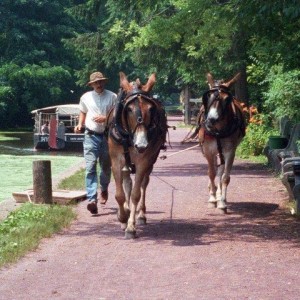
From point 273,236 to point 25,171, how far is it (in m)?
16.3

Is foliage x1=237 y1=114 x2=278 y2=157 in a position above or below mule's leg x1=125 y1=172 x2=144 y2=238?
below

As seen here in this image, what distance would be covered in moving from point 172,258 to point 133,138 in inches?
84.3

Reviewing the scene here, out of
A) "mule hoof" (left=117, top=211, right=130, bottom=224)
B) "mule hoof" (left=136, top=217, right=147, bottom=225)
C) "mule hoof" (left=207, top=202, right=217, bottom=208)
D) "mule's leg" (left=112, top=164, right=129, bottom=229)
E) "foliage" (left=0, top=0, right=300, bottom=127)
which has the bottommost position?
"mule hoof" (left=207, top=202, right=217, bottom=208)

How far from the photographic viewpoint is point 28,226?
1257 centimetres

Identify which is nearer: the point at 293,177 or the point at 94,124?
the point at 94,124

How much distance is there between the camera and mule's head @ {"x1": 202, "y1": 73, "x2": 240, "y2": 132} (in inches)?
582

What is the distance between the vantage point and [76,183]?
19.8m

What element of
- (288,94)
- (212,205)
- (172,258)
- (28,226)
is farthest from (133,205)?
(288,94)

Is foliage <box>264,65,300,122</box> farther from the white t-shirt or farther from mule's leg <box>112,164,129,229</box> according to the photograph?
mule's leg <box>112,164,129,229</box>

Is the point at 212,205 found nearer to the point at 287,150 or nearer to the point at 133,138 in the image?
the point at 133,138

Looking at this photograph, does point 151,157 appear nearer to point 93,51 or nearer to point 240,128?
point 240,128

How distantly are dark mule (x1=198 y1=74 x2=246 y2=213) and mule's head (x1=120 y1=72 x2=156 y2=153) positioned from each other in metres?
2.67

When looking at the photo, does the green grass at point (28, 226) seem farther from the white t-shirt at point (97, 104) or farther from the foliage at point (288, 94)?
the foliage at point (288, 94)

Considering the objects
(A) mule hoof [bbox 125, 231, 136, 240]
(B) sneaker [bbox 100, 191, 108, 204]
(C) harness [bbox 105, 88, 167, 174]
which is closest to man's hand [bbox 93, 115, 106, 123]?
(C) harness [bbox 105, 88, 167, 174]
